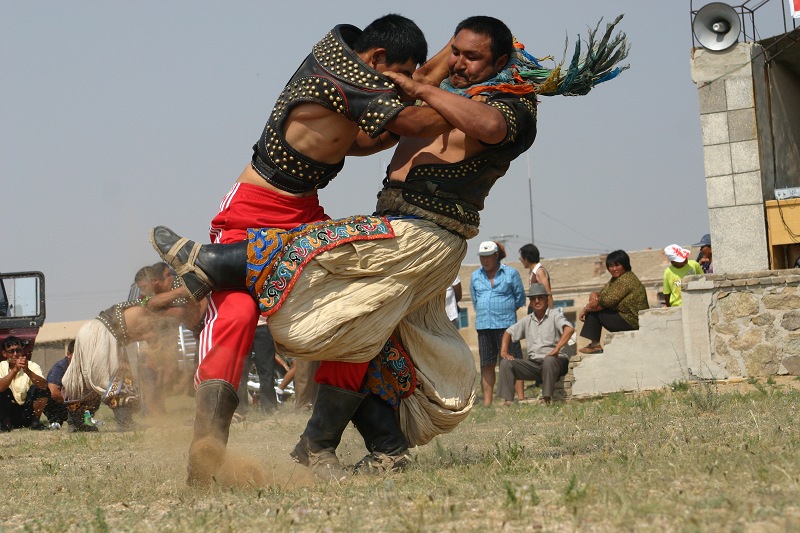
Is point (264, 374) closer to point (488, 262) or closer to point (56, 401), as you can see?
point (56, 401)

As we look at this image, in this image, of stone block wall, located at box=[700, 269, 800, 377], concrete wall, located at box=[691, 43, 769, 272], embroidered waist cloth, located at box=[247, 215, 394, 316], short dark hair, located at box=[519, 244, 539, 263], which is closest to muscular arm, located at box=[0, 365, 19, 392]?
short dark hair, located at box=[519, 244, 539, 263]

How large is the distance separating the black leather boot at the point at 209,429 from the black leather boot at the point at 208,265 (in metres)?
0.42

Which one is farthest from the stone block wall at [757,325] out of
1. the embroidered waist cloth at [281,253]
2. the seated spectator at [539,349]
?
the embroidered waist cloth at [281,253]

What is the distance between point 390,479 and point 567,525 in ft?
4.49

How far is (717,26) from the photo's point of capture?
1134 cm

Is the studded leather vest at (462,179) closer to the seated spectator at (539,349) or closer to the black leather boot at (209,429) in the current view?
the black leather boot at (209,429)

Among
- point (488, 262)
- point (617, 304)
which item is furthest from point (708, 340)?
point (488, 262)

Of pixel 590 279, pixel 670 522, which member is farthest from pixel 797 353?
pixel 590 279

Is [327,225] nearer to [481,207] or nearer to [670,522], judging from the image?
[481,207]

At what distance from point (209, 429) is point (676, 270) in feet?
30.3

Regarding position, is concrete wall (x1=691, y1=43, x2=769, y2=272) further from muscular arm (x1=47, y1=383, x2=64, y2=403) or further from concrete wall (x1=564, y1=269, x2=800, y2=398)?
muscular arm (x1=47, y1=383, x2=64, y2=403)

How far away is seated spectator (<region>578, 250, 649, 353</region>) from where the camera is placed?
38.1 feet

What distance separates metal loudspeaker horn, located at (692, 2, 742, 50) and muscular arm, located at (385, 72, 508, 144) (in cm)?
752

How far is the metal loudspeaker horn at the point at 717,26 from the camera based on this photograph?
11.3 metres
